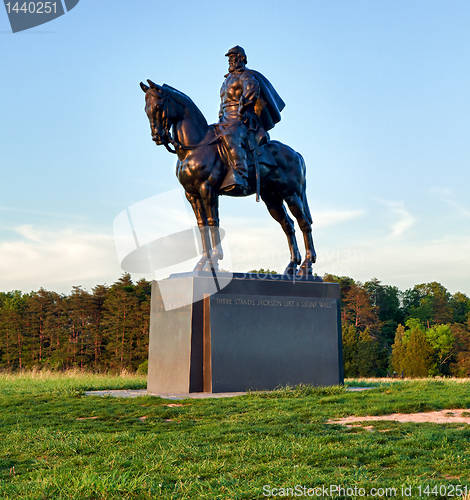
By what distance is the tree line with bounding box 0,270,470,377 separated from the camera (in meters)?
47.8

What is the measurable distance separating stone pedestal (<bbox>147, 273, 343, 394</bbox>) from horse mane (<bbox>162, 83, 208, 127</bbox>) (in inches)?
119

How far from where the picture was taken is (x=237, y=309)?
34.4 ft

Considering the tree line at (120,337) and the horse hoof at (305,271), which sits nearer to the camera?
the horse hoof at (305,271)

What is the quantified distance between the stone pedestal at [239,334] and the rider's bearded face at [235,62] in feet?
13.7

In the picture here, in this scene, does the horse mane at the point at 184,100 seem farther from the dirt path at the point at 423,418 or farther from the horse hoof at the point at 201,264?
the dirt path at the point at 423,418

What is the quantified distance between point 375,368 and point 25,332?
108 ft

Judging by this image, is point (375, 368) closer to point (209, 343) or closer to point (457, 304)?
point (457, 304)

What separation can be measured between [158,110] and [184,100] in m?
0.62

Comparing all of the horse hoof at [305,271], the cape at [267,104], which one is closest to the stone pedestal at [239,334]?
the horse hoof at [305,271]

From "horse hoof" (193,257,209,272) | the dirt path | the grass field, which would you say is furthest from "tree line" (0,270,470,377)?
the dirt path

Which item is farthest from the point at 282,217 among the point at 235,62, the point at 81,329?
the point at 81,329

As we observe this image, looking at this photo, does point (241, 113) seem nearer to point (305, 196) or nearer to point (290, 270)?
Answer: point (305, 196)

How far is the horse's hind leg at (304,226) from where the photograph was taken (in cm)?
1221

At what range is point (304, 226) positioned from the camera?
41.1 feet
